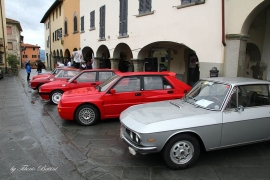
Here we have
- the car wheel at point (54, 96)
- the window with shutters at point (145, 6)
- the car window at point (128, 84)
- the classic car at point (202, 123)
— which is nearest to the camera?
the classic car at point (202, 123)

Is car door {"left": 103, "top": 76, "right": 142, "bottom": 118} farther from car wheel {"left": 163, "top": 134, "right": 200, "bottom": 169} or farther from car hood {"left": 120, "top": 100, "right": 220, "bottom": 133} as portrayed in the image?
car wheel {"left": 163, "top": 134, "right": 200, "bottom": 169}

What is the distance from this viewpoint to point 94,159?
4180 mm

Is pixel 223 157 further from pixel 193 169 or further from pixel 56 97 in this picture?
pixel 56 97

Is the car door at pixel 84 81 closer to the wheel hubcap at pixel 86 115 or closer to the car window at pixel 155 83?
the wheel hubcap at pixel 86 115

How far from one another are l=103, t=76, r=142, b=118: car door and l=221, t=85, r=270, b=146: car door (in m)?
2.90

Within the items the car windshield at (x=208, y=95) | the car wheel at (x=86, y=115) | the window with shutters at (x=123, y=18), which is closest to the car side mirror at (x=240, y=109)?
the car windshield at (x=208, y=95)

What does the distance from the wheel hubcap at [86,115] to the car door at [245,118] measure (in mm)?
3617

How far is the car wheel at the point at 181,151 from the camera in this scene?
11.7 ft

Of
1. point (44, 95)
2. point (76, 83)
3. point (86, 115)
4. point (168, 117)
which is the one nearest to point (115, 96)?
point (86, 115)

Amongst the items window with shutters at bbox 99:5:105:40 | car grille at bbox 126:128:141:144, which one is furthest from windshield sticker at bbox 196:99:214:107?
window with shutters at bbox 99:5:105:40

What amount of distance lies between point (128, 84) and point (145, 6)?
603 centimetres

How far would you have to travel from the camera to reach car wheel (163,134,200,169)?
3578 millimetres

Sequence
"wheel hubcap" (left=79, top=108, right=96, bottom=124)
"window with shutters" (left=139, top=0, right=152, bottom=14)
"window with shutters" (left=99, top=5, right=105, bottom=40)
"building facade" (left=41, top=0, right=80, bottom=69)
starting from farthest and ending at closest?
"building facade" (left=41, top=0, right=80, bottom=69)
"window with shutters" (left=99, top=5, right=105, bottom=40)
"window with shutters" (left=139, top=0, right=152, bottom=14)
"wheel hubcap" (left=79, top=108, right=96, bottom=124)

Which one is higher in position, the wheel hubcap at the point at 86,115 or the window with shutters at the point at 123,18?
the window with shutters at the point at 123,18
